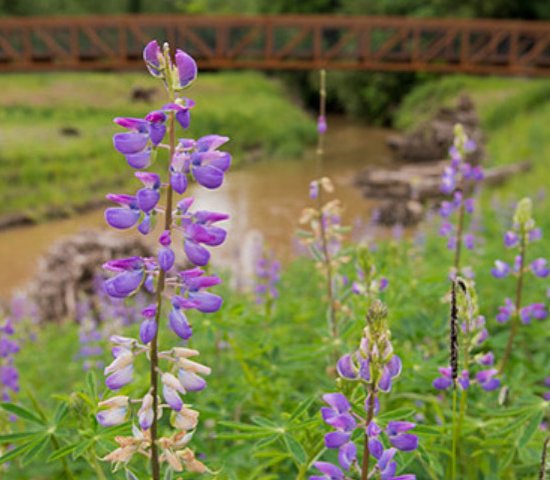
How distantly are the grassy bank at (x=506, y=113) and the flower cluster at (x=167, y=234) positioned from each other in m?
9.02

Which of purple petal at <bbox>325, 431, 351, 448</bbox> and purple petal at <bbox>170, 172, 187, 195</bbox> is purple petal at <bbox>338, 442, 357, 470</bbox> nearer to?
purple petal at <bbox>325, 431, 351, 448</bbox>

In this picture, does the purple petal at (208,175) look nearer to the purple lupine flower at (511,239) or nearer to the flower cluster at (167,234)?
the flower cluster at (167,234)

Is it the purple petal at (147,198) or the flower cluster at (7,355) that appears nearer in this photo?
the purple petal at (147,198)

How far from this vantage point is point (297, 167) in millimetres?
19266

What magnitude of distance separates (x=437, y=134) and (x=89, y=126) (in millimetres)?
8546

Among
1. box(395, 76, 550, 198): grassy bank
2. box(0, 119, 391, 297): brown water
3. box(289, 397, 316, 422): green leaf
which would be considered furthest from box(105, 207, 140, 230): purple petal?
box(395, 76, 550, 198): grassy bank

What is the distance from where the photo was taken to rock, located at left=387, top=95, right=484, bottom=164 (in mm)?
18478

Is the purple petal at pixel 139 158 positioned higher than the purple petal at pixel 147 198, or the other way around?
the purple petal at pixel 139 158

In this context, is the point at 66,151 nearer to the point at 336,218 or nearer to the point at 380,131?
the point at 380,131

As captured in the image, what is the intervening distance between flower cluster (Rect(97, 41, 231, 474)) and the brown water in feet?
24.6

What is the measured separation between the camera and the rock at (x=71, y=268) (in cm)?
754

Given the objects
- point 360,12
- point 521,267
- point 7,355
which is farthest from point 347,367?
point 360,12

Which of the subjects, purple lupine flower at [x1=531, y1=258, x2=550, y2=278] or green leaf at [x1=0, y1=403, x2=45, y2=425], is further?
purple lupine flower at [x1=531, y1=258, x2=550, y2=278]

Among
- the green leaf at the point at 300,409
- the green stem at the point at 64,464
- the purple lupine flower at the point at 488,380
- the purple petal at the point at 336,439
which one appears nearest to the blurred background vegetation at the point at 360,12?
the purple lupine flower at the point at 488,380
